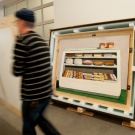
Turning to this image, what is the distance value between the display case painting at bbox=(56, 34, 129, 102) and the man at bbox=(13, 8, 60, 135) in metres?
1.52

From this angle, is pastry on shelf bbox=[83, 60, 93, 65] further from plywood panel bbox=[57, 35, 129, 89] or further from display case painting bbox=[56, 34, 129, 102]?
plywood panel bbox=[57, 35, 129, 89]

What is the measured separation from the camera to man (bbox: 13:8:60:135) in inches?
47.5

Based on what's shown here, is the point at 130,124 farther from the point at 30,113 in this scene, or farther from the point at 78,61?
the point at 30,113

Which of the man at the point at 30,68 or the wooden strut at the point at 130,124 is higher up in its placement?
the man at the point at 30,68


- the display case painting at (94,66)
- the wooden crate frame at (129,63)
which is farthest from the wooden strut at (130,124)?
the display case painting at (94,66)

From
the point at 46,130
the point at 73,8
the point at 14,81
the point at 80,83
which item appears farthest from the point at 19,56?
the point at 73,8

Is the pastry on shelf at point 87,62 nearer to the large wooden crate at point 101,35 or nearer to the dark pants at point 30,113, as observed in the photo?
the large wooden crate at point 101,35

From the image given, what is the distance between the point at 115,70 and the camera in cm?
243

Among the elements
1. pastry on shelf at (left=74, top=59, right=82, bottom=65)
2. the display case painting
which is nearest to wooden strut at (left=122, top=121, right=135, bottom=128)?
the display case painting

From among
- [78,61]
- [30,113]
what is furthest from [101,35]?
[30,113]

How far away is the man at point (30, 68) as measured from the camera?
1206 millimetres

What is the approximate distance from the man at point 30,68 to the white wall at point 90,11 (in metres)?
2.24

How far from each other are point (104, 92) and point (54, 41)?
1833mm

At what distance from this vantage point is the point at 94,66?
2.66m
